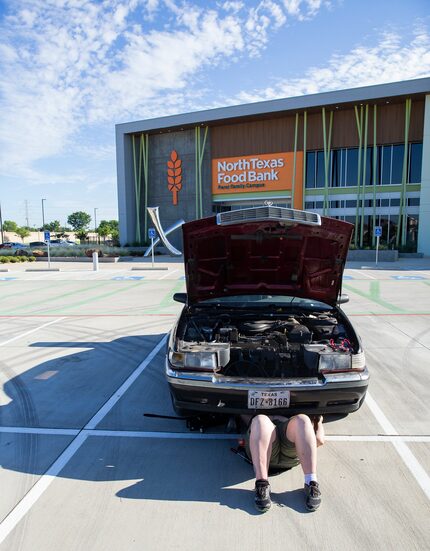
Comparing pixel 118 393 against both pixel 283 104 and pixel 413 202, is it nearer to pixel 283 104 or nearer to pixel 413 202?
pixel 283 104

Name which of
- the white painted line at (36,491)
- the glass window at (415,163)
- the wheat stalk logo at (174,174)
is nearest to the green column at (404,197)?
the glass window at (415,163)

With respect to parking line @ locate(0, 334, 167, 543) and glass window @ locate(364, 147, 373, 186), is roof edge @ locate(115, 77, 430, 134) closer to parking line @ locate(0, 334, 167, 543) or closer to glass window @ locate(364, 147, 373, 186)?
glass window @ locate(364, 147, 373, 186)

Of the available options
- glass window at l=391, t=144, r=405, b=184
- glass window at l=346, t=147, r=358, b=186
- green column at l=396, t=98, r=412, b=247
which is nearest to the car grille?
green column at l=396, t=98, r=412, b=247

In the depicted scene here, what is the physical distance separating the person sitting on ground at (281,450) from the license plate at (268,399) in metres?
0.12

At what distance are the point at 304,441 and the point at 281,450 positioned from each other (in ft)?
0.71

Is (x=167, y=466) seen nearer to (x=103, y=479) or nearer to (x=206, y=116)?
(x=103, y=479)

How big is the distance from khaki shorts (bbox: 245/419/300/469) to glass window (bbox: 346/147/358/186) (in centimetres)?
3158

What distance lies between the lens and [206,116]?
32406 millimetres

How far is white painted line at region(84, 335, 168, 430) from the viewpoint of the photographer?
376 cm

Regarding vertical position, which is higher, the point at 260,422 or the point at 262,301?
the point at 262,301

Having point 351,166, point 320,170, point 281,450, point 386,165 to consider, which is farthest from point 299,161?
point 281,450

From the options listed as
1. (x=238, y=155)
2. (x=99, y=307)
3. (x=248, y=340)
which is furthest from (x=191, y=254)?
(x=238, y=155)

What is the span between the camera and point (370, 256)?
25797mm

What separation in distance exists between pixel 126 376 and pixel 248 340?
6.66 ft
